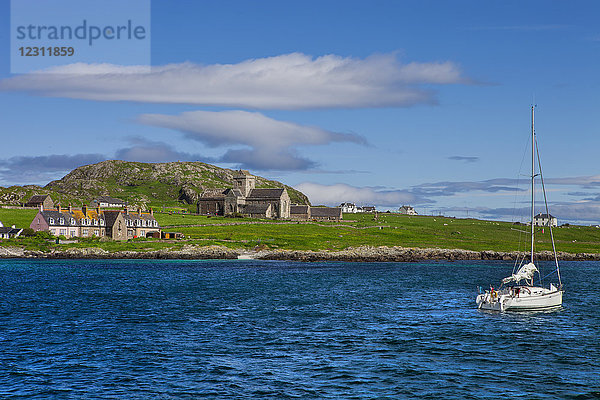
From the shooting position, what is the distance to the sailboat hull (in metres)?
58.1

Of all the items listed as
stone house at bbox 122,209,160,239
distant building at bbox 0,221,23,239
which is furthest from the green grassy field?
stone house at bbox 122,209,160,239

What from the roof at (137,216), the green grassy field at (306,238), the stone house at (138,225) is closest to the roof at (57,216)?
the green grassy field at (306,238)

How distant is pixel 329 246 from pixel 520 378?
118 meters

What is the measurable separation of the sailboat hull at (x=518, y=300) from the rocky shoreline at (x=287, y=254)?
7531 centimetres

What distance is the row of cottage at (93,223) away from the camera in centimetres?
14525

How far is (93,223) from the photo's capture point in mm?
151500

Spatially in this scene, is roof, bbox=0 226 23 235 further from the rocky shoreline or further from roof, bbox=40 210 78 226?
the rocky shoreline

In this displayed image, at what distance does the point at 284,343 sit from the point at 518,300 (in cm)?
2861

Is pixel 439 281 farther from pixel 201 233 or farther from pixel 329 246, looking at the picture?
pixel 201 233

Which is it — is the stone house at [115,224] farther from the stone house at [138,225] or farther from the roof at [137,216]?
the roof at [137,216]

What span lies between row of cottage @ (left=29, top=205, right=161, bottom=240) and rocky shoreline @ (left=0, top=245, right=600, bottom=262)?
15.9 metres

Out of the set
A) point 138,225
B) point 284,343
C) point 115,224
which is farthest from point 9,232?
point 284,343

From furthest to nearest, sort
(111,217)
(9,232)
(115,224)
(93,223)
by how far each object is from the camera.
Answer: (111,217) → (115,224) → (93,223) → (9,232)

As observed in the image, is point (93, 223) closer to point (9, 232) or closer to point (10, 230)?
point (10, 230)
